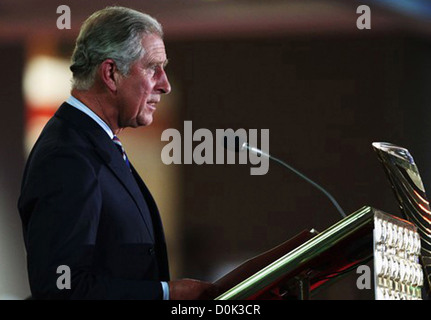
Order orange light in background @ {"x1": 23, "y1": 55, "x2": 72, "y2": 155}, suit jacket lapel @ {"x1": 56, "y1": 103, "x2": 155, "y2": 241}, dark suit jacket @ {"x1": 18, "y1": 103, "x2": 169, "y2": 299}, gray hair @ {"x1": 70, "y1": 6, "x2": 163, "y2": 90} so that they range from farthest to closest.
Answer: orange light in background @ {"x1": 23, "y1": 55, "x2": 72, "y2": 155} → gray hair @ {"x1": 70, "y1": 6, "x2": 163, "y2": 90} → suit jacket lapel @ {"x1": 56, "y1": 103, "x2": 155, "y2": 241} → dark suit jacket @ {"x1": 18, "y1": 103, "x2": 169, "y2": 299}

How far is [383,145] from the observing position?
4.46 ft

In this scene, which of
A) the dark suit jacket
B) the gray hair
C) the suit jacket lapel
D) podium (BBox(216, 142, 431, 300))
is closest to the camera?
podium (BBox(216, 142, 431, 300))

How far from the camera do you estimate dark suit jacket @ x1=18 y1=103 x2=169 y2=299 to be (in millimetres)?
1323

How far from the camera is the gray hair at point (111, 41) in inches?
63.9

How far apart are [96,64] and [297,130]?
2.70 meters

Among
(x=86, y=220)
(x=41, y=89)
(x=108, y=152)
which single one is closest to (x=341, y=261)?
(x=86, y=220)

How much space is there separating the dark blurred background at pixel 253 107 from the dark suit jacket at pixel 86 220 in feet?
8.42

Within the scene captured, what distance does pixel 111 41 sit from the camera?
5.34 feet

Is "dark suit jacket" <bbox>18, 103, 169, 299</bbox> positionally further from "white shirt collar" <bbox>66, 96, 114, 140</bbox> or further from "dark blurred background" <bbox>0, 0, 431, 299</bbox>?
"dark blurred background" <bbox>0, 0, 431, 299</bbox>

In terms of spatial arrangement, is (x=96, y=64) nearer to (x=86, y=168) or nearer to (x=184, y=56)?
(x=86, y=168)

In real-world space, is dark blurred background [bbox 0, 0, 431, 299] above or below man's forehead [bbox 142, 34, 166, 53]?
above

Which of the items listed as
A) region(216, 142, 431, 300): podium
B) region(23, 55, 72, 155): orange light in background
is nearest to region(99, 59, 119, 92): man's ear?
region(216, 142, 431, 300): podium
